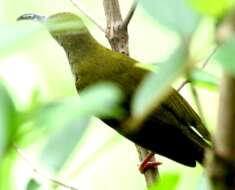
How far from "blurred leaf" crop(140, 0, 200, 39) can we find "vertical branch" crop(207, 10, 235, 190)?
0.9 inches

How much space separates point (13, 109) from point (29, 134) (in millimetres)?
28

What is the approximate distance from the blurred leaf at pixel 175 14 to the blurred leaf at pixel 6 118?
0.10m

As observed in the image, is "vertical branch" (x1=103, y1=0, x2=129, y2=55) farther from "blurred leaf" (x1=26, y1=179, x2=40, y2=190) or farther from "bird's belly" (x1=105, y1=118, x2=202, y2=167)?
"blurred leaf" (x1=26, y1=179, x2=40, y2=190)

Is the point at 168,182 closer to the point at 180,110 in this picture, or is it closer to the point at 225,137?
the point at 225,137

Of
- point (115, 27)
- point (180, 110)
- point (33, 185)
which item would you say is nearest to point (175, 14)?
point (33, 185)

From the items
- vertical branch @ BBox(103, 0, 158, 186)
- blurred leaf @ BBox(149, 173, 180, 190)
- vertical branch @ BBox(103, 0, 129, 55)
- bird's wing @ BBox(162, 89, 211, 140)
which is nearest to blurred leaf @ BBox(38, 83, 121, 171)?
blurred leaf @ BBox(149, 173, 180, 190)

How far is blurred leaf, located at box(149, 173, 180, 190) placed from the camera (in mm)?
495

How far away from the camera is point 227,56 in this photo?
358 mm

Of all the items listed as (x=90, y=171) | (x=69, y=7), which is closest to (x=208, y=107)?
(x=90, y=171)

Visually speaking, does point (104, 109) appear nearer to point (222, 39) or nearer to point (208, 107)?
point (222, 39)

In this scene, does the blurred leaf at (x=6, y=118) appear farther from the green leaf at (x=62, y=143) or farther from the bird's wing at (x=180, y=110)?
the bird's wing at (x=180, y=110)

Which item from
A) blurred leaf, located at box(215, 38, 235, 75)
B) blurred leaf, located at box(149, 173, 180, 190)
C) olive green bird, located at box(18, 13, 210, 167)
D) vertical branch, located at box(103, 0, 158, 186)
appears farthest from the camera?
olive green bird, located at box(18, 13, 210, 167)

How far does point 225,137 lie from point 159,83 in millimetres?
53

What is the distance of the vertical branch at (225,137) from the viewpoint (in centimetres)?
37
